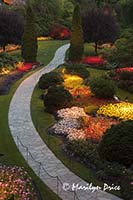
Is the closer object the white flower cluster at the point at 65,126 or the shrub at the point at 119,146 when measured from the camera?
the shrub at the point at 119,146

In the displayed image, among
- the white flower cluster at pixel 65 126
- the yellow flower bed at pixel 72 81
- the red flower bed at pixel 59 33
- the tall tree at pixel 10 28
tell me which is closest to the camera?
the white flower cluster at pixel 65 126

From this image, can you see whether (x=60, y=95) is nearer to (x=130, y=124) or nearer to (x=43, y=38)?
(x=130, y=124)

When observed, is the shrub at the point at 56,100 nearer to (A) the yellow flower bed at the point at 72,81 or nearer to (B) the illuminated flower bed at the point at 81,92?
(B) the illuminated flower bed at the point at 81,92

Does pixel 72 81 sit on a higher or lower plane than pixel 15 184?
lower

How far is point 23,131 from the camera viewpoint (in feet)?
68.2

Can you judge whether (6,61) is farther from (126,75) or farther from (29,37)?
(126,75)

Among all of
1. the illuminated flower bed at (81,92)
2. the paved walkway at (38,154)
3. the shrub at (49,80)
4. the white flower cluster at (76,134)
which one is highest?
the shrub at (49,80)

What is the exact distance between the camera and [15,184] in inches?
548

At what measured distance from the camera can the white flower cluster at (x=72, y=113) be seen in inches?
888

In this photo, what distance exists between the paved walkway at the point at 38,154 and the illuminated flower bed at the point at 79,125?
51.5 inches

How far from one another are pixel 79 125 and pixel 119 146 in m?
6.04

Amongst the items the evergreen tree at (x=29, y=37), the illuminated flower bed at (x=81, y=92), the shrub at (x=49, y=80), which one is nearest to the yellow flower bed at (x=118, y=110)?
the illuminated flower bed at (x=81, y=92)

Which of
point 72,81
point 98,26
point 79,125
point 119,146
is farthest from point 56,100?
point 98,26

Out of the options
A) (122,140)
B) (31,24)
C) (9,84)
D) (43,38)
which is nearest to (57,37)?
(43,38)
